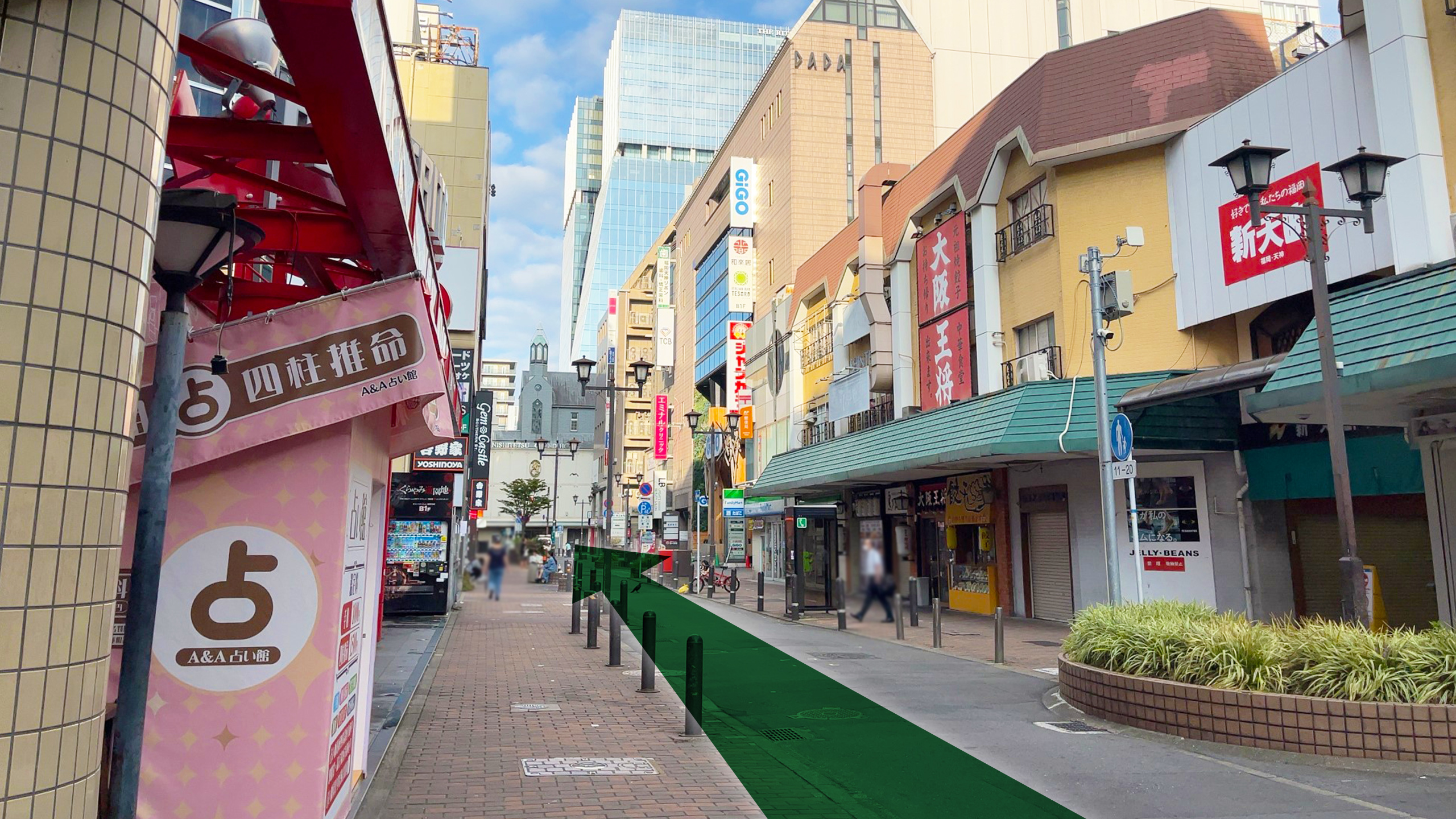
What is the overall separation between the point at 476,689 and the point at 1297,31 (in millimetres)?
20583

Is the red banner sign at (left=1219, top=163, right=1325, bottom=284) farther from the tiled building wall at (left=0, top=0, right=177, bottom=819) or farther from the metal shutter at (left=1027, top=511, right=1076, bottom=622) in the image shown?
the tiled building wall at (left=0, top=0, right=177, bottom=819)

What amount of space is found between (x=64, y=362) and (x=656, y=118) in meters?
151

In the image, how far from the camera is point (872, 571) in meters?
14.7

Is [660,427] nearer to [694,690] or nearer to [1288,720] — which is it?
[694,690]

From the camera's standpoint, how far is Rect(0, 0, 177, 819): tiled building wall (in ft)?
8.45

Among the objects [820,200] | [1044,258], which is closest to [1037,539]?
[1044,258]

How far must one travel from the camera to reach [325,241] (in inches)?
232

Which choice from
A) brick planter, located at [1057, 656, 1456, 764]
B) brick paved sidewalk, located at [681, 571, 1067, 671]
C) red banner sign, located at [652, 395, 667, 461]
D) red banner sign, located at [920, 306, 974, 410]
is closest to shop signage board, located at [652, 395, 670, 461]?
red banner sign, located at [652, 395, 667, 461]

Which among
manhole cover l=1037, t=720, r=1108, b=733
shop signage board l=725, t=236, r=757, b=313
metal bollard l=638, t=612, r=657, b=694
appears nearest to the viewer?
manhole cover l=1037, t=720, r=1108, b=733

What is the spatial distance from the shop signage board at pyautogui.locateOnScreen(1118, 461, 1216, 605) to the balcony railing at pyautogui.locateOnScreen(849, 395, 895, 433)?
29.7 feet

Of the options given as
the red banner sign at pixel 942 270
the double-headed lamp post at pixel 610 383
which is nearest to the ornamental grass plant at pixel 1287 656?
the double-headed lamp post at pixel 610 383

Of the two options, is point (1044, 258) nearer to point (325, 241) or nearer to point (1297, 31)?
point (1297, 31)

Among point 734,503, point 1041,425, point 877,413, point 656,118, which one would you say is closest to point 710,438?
point 734,503

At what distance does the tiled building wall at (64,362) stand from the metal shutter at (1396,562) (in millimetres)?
16852
